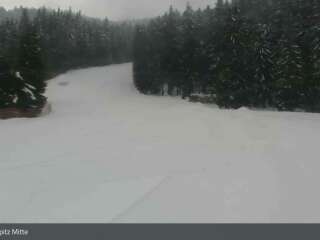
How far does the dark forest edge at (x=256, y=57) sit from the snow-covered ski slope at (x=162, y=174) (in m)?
13.7

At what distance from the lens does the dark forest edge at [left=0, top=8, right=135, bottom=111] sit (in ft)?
79.5

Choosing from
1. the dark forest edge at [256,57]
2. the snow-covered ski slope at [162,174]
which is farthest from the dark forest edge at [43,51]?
the dark forest edge at [256,57]

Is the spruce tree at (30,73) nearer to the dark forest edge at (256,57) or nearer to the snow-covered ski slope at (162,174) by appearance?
the snow-covered ski slope at (162,174)

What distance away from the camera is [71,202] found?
7.09 metres

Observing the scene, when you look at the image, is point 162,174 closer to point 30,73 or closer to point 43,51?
point 30,73

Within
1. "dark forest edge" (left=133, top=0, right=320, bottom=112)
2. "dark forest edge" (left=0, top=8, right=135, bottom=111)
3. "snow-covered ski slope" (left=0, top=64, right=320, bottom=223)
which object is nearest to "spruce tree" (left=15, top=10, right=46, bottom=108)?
"dark forest edge" (left=0, top=8, right=135, bottom=111)

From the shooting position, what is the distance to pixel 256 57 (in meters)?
31.6

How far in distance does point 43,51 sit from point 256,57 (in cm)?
4283

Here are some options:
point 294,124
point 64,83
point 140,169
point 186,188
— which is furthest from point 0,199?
point 64,83

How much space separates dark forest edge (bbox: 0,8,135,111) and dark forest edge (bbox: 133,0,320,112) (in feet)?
63.3

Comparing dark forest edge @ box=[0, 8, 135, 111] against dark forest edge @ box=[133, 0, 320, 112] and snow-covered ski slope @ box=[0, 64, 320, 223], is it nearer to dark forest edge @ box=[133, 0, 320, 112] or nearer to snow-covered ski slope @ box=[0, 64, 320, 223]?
snow-covered ski slope @ box=[0, 64, 320, 223]

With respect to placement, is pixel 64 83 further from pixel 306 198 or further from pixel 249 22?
pixel 306 198

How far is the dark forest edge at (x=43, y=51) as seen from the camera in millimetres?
24219
